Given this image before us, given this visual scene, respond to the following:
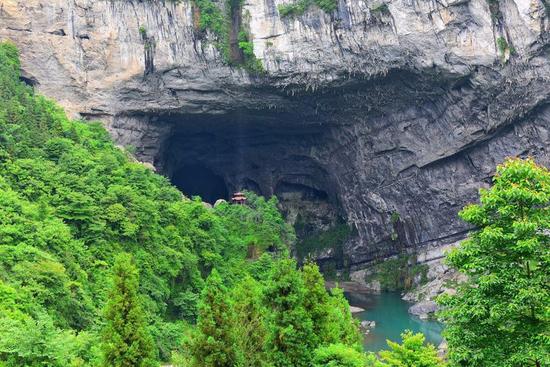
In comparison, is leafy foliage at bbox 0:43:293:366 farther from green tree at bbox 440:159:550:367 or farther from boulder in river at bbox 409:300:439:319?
boulder in river at bbox 409:300:439:319

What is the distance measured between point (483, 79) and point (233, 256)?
17892mm

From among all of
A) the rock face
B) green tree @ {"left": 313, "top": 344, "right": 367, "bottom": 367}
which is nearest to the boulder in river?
the rock face

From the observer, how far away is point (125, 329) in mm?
12750

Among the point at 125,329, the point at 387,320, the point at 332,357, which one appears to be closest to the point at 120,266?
the point at 125,329

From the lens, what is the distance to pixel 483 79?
39.7 metres

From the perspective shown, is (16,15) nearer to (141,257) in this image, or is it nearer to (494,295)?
(141,257)

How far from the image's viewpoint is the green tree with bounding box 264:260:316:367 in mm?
14820

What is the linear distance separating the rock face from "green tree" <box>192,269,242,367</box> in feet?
95.6

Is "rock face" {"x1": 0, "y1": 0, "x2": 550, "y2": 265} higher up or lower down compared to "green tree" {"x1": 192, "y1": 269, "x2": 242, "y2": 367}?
higher up

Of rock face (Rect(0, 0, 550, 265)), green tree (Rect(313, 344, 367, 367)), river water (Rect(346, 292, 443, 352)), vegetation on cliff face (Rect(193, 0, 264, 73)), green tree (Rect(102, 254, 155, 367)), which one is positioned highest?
vegetation on cliff face (Rect(193, 0, 264, 73))

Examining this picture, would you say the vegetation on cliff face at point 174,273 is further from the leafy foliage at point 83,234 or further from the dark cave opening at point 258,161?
the dark cave opening at point 258,161

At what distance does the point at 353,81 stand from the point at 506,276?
33.3 metres

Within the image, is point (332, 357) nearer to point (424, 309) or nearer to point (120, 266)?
point (120, 266)

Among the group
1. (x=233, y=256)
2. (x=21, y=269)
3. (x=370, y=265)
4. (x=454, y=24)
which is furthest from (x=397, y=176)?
(x=21, y=269)
